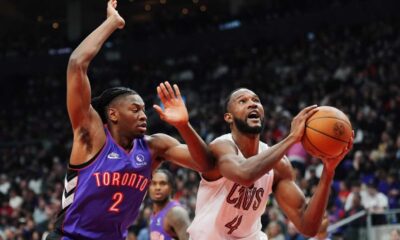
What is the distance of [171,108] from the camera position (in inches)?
173

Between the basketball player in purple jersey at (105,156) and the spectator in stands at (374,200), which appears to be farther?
the spectator in stands at (374,200)

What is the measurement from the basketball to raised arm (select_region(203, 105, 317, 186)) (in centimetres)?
6

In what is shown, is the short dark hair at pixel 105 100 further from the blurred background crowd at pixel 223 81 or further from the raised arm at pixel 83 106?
the blurred background crowd at pixel 223 81

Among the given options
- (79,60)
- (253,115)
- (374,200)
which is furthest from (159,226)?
(374,200)

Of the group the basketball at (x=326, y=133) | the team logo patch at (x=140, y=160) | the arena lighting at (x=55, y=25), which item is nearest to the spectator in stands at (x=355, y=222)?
the basketball at (x=326, y=133)

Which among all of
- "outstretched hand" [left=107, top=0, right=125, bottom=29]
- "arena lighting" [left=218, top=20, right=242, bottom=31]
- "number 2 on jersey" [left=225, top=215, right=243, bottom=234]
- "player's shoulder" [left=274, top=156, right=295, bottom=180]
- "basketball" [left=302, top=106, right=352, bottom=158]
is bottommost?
"arena lighting" [left=218, top=20, right=242, bottom=31]

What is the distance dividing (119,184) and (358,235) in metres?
6.58

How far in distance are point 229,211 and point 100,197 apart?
3.33 ft

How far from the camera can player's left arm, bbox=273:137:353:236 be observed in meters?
4.48

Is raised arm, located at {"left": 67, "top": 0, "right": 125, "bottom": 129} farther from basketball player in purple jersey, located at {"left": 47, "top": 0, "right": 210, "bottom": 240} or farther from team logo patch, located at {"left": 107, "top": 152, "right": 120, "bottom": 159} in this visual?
team logo patch, located at {"left": 107, "top": 152, "right": 120, "bottom": 159}

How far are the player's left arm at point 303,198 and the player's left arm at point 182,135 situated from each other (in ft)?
2.22

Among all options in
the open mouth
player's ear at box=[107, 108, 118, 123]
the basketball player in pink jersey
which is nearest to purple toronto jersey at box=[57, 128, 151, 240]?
player's ear at box=[107, 108, 118, 123]

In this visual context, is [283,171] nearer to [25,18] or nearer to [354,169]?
[354,169]

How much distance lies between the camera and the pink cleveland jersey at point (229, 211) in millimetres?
4824
